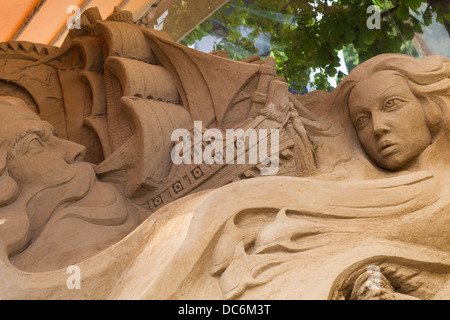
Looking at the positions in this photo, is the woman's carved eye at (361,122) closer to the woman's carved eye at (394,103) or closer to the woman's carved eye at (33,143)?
the woman's carved eye at (394,103)

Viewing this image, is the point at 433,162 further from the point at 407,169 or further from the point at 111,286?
the point at 111,286

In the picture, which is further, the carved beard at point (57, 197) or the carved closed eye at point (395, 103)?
the carved closed eye at point (395, 103)

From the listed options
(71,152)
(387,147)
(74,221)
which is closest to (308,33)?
(387,147)

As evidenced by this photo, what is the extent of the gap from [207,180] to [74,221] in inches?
26.2

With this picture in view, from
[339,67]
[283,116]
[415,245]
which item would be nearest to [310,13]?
[339,67]

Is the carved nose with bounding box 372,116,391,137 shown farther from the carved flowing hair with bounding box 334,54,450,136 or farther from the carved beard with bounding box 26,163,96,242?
the carved beard with bounding box 26,163,96,242

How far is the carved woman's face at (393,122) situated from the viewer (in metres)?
2.75

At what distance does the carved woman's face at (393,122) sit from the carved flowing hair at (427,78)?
4cm

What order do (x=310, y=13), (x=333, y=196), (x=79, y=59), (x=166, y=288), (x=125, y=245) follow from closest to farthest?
(x=166, y=288)
(x=125, y=245)
(x=333, y=196)
(x=79, y=59)
(x=310, y=13)

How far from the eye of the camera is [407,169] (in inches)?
109

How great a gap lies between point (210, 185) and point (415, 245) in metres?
0.99

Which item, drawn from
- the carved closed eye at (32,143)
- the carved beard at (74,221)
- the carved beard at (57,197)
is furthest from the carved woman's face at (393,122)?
the carved closed eye at (32,143)

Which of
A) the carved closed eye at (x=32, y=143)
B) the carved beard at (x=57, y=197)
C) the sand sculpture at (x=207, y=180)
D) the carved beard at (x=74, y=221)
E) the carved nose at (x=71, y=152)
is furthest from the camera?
the carved nose at (x=71, y=152)

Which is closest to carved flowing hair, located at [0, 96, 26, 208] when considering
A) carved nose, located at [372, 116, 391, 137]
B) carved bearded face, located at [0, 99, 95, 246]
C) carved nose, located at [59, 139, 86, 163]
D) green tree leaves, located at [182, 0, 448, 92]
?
carved bearded face, located at [0, 99, 95, 246]
